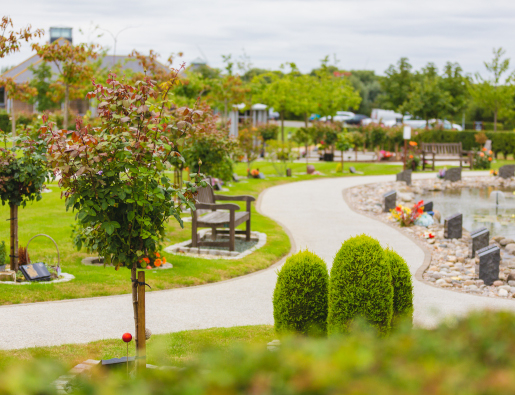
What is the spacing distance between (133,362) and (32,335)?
68.8 inches

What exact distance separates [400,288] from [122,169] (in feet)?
8.91

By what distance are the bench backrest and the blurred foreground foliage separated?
26.2 m

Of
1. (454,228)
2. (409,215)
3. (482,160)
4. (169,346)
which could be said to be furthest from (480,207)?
(169,346)

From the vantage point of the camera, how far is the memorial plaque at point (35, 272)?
7.34 m

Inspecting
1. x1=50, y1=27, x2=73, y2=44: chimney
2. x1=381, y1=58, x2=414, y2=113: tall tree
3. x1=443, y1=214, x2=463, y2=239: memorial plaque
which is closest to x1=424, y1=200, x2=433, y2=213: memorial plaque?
x1=443, y1=214, x2=463, y2=239: memorial plaque

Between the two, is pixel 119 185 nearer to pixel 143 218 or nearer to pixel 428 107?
pixel 143 218

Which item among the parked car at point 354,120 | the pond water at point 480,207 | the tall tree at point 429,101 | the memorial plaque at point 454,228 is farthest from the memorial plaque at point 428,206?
the parked car at point 354,120

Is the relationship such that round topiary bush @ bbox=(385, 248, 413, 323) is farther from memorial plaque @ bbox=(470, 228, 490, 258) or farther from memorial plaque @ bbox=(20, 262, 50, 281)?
memorial plaque @ bbox=(470, 228, 490, 258)

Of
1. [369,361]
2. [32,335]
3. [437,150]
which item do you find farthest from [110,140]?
[437,150]

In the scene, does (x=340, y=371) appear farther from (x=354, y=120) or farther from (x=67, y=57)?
(x=354, y=120)

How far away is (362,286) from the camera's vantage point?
186 inches

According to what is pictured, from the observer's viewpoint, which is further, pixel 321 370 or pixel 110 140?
pixel 110 140

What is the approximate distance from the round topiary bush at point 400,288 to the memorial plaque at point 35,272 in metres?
4.51

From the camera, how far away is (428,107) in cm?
3597
